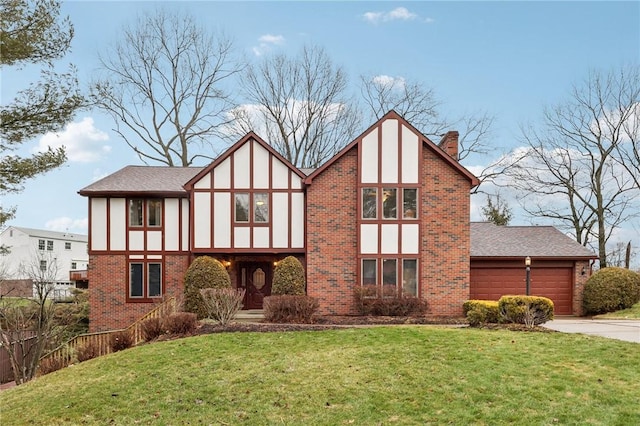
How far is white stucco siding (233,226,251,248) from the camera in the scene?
59.4 feet

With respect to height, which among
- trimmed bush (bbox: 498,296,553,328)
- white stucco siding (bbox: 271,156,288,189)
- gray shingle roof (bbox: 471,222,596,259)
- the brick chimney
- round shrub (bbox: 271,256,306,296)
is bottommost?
trimmed bush (bbox: 498,296,553,328)

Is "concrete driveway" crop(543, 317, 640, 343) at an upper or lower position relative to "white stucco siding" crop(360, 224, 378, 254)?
lower

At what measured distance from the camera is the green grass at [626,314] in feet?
58.2

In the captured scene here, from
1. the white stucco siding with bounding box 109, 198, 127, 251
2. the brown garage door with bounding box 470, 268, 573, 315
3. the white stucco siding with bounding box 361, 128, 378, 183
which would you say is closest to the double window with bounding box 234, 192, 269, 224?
the white stucco siding with bounding box 361, 128, 378, 183

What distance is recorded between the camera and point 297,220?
1827cm

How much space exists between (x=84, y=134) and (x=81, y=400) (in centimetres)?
1789

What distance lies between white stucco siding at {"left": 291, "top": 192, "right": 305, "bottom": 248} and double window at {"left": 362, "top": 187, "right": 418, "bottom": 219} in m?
2.68

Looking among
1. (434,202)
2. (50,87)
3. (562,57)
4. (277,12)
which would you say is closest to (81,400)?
(50,87)

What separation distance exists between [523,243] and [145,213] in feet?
53.6

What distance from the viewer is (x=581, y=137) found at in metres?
26.9

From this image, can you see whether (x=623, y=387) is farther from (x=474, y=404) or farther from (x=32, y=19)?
(x=32, y=19)

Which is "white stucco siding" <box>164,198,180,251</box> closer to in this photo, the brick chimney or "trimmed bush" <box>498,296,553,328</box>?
the brick chimney

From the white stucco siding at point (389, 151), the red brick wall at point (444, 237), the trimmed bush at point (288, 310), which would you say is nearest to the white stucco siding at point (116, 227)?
the trimmed bush at point (288, 310)

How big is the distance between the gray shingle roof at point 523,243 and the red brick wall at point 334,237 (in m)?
5.84
